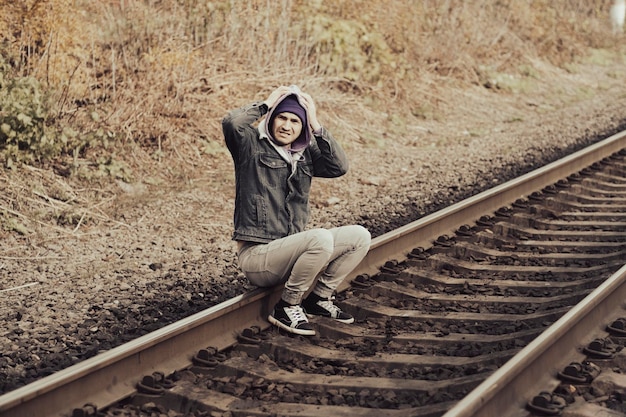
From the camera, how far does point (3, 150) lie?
8.45m

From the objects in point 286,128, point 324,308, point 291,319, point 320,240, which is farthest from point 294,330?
point 286,128

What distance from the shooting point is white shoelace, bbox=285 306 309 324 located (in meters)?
5.25

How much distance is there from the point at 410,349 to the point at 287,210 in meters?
1.11

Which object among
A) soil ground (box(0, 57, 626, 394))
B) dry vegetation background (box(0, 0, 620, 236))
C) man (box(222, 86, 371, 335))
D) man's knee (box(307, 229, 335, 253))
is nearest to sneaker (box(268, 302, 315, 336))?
man (box(222, 86, 371, 335))

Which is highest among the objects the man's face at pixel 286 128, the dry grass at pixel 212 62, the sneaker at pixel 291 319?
the dry grass at pixel 212 62

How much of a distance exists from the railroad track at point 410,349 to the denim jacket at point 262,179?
363 mm

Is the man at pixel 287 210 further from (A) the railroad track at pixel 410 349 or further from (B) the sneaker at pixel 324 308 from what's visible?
(A) the railroad track at pixel 410 349

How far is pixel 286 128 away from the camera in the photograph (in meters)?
5.39

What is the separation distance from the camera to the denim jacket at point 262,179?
5.45 metres

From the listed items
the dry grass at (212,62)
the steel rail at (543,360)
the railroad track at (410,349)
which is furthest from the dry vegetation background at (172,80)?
the steel rail at (543,360)

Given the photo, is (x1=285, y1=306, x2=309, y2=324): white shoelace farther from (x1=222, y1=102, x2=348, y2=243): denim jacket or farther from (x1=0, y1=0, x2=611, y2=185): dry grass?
(x1=0, y1=0, x2=611, y2=185): dry grass

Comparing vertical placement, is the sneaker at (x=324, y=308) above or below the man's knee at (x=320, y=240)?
below

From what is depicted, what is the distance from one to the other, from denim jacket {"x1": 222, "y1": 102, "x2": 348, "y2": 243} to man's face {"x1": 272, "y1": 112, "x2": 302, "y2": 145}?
0.27ft

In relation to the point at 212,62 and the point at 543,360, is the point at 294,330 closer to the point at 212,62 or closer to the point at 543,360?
the point at 543,360
